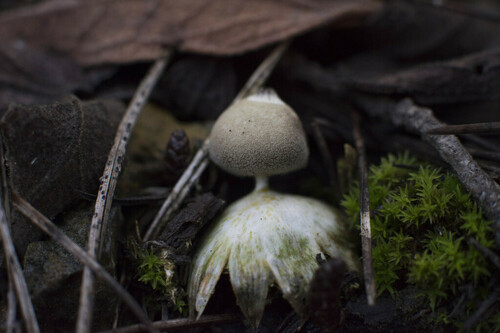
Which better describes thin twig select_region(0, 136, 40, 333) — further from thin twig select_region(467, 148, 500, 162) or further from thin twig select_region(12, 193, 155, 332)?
thin twig select_region(467, 148, 500, 162)

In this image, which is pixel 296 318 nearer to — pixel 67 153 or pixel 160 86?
pixel 67 153

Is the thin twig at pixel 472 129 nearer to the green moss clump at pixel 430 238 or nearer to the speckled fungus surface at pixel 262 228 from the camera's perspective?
the green moss clump at pixel 430 238

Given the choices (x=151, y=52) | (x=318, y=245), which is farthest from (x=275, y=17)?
(x=318, y=245)

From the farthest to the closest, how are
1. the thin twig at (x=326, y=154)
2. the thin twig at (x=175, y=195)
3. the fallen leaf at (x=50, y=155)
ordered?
the thin twig at (x=326, y=154)
the thin twig at (x=175, y=195)
the fallen leaf at (x=50, y=155)

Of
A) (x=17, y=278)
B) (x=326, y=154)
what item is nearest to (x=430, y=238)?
(x=326, y=154)

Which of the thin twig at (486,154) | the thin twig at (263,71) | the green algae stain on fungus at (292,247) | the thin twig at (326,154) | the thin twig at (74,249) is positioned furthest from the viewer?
the thin twig at (263,71)

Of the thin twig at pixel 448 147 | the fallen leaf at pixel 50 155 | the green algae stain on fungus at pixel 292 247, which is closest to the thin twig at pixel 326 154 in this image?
the thin twig at pixel 448 147

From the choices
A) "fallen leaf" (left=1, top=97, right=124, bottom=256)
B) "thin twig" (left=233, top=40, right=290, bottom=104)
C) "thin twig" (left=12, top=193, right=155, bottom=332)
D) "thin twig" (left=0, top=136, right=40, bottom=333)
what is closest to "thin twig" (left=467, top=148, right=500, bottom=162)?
"thin twig" (left=233, top=40, right=290, bottom=104)
